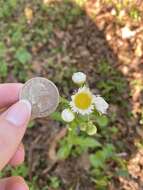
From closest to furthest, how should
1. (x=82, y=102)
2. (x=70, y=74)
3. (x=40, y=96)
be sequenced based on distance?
(x=40, y=96) < (x=82, y=102) < (x=70, y=74)

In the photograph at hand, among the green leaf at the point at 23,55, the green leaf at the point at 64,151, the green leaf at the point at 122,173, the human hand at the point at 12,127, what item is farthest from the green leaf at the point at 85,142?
the human hand at the point at 12,127

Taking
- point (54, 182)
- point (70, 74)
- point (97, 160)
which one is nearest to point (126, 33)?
point (70, 74)

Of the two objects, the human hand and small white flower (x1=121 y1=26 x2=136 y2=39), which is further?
small white flower (x1=121 y1=26 x2=136 y2=39)

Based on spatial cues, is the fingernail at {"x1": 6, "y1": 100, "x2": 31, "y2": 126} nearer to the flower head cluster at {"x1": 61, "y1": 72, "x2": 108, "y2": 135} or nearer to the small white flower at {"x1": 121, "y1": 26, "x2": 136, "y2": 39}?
the flower head cluster at {"x1": 61, "y1": 72, "x2": 108, "y2": 135}

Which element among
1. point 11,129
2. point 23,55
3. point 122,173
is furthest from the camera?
point 23,55

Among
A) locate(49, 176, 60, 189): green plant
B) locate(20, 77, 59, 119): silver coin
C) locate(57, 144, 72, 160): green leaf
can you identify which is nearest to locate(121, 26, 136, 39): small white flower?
locate(57, 144, 72, 160): green leaf

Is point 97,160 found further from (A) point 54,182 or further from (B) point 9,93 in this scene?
(B) point 9,93

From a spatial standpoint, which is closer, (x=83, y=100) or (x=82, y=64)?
(x=83, y=100)
